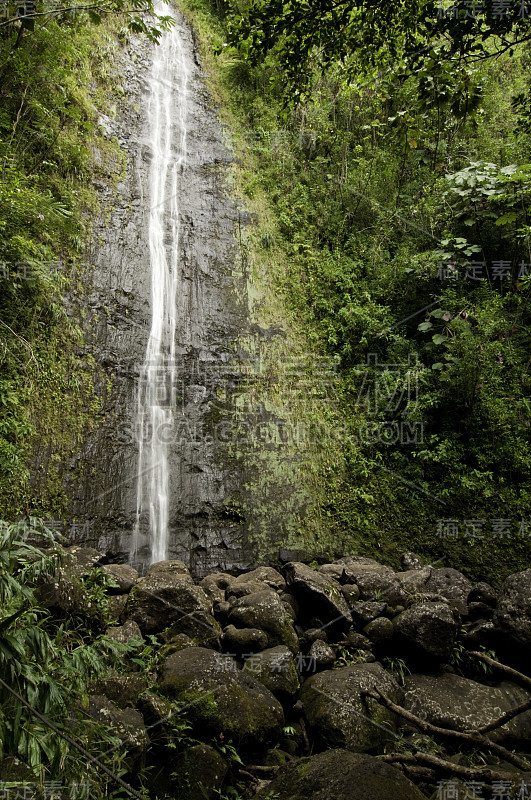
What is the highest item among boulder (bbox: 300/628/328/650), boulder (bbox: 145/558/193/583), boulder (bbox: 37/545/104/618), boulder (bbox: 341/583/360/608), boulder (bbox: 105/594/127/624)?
boulder (bbox: 37/545/104/618)

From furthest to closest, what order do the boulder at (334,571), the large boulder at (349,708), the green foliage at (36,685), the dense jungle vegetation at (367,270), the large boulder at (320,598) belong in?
the boulder at (334,571), the large boulder at (320,598), the dense jungle vegetation at (367,270), the large boulder at (349,708), the green foliage at (36,685)

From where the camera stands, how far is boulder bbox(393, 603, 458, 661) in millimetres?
4453

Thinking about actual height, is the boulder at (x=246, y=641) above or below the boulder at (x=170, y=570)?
below

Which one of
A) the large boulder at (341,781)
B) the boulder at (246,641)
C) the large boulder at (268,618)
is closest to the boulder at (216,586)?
the large boulder at (268,618)

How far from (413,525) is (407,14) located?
591cm

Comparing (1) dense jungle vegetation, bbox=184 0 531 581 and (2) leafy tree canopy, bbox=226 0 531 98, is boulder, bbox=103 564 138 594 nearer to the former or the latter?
(1) dense jungle vegetation, bbox=184 0 531 581

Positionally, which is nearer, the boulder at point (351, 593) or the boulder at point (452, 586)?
the boulder at point (351, 593)

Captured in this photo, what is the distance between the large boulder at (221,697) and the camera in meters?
3.30

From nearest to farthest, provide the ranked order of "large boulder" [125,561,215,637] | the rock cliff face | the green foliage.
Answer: the green foliage
"large boulder" [125,561,215,637]
the rock cliff face

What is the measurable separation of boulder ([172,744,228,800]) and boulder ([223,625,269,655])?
1139 millimetres

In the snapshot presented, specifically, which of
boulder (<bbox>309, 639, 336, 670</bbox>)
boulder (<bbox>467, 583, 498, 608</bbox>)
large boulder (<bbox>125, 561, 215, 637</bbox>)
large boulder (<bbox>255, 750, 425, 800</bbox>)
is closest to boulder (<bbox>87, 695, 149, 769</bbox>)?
large boulder (<bbox>255, 750, 425, 800</bbox>)

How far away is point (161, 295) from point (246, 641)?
5758mm

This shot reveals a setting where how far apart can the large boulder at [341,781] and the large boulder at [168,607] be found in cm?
168

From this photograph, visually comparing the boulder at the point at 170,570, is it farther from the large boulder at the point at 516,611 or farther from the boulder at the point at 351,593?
the large boulder at the point at 516,611
